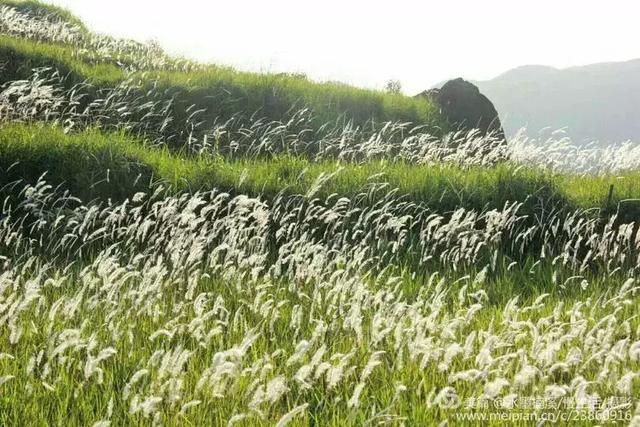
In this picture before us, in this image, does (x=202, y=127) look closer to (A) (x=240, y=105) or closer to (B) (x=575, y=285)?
(A) (x=240, y=105)

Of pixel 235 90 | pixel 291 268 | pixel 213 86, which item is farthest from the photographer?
pixel 235 90

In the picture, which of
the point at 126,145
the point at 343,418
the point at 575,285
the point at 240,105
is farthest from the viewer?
the point at 240,105

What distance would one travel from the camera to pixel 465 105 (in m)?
13.8

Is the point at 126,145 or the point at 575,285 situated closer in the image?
the point at 575,285

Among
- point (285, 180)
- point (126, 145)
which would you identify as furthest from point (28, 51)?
point (285, 180)

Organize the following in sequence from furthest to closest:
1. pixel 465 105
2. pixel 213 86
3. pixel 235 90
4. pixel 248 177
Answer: pixel 465 105 → pixel 235 90 → pixel 213 86 → pixel 248 177

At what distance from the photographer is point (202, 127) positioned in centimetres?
1024

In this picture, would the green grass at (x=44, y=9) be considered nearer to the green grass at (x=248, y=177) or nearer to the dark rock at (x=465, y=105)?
the dark rock at (x=465, y=105)

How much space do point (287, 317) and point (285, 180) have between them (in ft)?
10.1

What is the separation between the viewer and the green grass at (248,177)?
652 cm

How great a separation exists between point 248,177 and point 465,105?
27.0ft

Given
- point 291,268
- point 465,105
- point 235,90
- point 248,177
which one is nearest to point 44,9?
point 235,90

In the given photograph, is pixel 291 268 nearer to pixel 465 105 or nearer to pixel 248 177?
pixel 248 177

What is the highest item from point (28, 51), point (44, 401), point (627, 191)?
point (28, 51)
